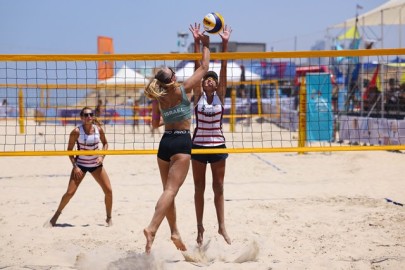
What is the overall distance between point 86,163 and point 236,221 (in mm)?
1738

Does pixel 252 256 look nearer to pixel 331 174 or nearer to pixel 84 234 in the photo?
pixel 84 234

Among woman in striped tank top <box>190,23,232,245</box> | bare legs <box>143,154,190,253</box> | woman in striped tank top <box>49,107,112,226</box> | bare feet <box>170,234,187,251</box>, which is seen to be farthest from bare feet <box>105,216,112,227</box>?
bare legs <box>143,154,190,253</box>

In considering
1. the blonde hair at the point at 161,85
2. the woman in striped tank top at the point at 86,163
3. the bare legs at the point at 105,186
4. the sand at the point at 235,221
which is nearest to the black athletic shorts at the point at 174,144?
the blonde hair at the point at 161,85

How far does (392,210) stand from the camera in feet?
22.6

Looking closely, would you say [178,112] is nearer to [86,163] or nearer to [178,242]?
[178,242]

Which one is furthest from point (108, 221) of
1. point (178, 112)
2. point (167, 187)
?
point (178, 112)

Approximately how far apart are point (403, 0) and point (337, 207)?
30.7ft

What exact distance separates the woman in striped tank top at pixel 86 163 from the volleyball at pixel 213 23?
194 cm

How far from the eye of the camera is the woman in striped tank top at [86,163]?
632 cm

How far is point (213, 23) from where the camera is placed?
503 centimetres

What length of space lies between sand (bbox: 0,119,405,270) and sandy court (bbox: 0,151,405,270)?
0.03ft

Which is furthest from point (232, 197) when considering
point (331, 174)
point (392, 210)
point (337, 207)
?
point (331, 174)

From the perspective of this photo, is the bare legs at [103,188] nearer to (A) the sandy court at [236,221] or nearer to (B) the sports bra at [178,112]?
(A) the sandy court at [236,221]

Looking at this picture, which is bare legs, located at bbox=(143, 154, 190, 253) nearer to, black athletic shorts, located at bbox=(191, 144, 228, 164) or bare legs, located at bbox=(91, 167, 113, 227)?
black athletic shorts, located at bbox=(191, 144, 228, 164)
